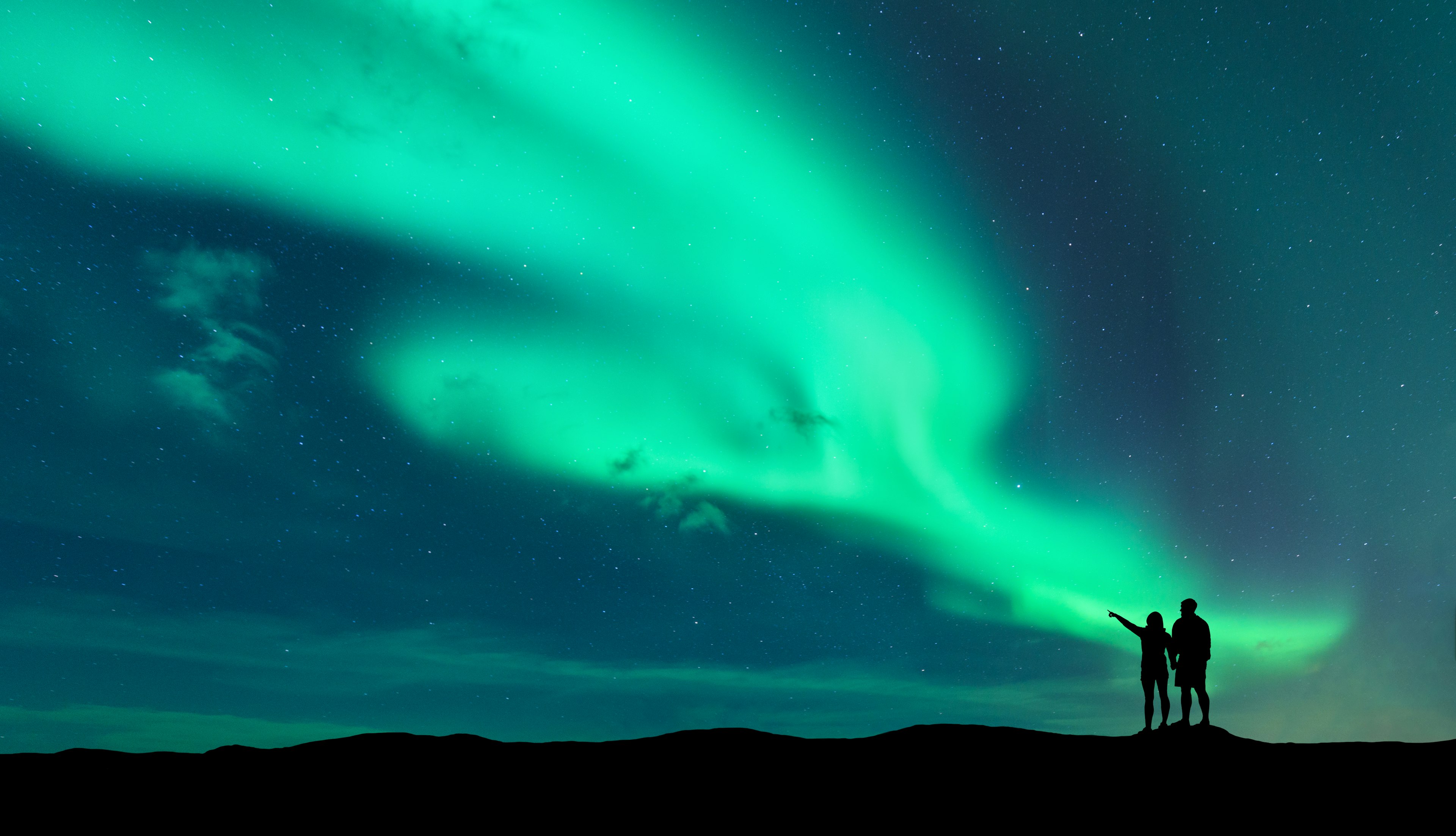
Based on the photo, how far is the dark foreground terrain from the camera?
9930 mm

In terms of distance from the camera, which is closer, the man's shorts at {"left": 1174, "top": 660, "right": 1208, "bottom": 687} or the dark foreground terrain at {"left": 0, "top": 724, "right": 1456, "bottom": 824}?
the dark foreground terrain at {"left": 0, "top": 724, "right": 1456, "bottom": 824}

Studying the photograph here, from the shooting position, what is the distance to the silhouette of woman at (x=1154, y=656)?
12.0 metres

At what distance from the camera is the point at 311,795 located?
1125 cm

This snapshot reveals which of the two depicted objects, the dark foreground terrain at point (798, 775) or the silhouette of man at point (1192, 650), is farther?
the silhouette of man at point (1192, 650)

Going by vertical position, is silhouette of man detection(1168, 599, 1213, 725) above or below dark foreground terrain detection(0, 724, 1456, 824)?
above

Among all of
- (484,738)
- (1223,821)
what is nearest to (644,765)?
(484,738)

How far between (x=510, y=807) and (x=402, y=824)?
1392mm

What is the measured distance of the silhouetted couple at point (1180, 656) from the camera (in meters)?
11.7

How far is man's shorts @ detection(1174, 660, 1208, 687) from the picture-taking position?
11.7 meters

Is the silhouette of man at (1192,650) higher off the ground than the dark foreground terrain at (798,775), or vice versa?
the silhouette of man at (1192,650)

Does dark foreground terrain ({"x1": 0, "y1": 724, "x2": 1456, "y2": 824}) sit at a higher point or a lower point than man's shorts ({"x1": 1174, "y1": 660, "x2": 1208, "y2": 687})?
lower

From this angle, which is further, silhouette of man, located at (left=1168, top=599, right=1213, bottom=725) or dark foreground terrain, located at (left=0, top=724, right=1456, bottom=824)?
silhouette of man, located at (left=1168, top=599, right=1213, bottom=725)

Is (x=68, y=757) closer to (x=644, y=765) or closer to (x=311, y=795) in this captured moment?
(x=311, y=795)

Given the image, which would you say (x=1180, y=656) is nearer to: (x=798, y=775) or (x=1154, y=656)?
(x=1154, y=656)
